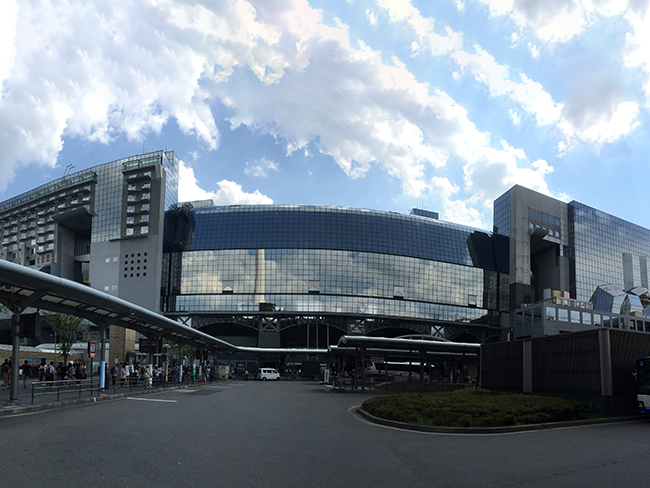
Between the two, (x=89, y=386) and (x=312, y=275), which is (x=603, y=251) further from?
(x=89, y=386)

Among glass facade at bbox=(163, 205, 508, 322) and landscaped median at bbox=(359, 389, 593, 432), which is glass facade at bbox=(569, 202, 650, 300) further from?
landscaped median at bbox=(359, 389, 593, 432)

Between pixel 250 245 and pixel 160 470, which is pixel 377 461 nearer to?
pixel 160 470

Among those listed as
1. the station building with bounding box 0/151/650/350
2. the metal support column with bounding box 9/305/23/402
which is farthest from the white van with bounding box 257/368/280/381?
the metal support column with bounding box 9/305/23/402

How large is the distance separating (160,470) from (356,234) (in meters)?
93.8

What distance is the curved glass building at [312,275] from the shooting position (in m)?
100

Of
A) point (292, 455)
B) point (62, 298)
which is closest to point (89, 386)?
point (62, 298)

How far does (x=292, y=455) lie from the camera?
1189 cm

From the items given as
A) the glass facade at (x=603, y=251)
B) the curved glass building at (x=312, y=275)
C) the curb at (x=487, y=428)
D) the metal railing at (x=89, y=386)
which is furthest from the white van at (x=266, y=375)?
the glass facade at (x=603, y=251)

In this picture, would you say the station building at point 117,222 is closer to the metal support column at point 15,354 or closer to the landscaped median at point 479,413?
the metal support column at point 15,354

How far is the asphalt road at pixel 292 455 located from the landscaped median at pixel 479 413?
968mm

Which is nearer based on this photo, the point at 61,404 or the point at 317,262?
the point at 61,404

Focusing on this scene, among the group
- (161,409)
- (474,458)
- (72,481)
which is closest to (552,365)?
(474,458)

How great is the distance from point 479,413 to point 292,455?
26.9ft

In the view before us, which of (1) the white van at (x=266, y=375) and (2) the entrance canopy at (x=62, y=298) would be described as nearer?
(2) the entrance canopy at (x=62, y=298)
